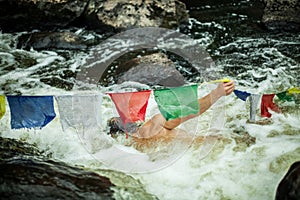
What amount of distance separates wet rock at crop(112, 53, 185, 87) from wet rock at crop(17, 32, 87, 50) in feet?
5.36

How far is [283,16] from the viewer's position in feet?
29.3

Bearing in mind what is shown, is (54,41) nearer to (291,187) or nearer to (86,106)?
(86,106)

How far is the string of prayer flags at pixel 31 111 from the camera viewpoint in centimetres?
446

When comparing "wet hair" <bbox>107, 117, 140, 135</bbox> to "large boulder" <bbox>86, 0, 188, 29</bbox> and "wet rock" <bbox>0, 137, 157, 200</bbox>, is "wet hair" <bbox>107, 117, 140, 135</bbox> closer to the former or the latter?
"wet rock" <bbox>0, 137, 157, 200</bbox>

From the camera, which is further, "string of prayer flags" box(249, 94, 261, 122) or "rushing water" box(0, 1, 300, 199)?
"string of prayer flags" box(249, 94, 261, 122)

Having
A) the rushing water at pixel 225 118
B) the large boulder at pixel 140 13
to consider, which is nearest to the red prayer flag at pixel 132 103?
the rushing water at pixel 225 118

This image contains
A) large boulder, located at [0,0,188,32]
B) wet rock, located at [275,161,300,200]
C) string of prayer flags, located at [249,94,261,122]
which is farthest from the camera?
large boulder, located at [0,0,188,32]

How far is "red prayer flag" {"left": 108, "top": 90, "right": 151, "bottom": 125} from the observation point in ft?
15.0

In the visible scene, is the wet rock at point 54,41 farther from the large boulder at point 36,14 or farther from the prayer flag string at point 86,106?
the prayer flag string at point 86,106

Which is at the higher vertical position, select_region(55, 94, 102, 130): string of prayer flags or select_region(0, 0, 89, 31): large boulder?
select_region(0, 0, 89, 31): large boulder

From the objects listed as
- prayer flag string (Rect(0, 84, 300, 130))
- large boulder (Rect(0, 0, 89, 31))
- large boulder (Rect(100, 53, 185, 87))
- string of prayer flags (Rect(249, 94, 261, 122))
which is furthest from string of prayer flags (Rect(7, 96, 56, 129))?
large boulder (Rect(0, 0, 89, 31))

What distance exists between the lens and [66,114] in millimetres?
4586

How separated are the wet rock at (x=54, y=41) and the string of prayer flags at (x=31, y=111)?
4186mm

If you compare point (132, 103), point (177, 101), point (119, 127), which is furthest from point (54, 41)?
point (177, 101)
